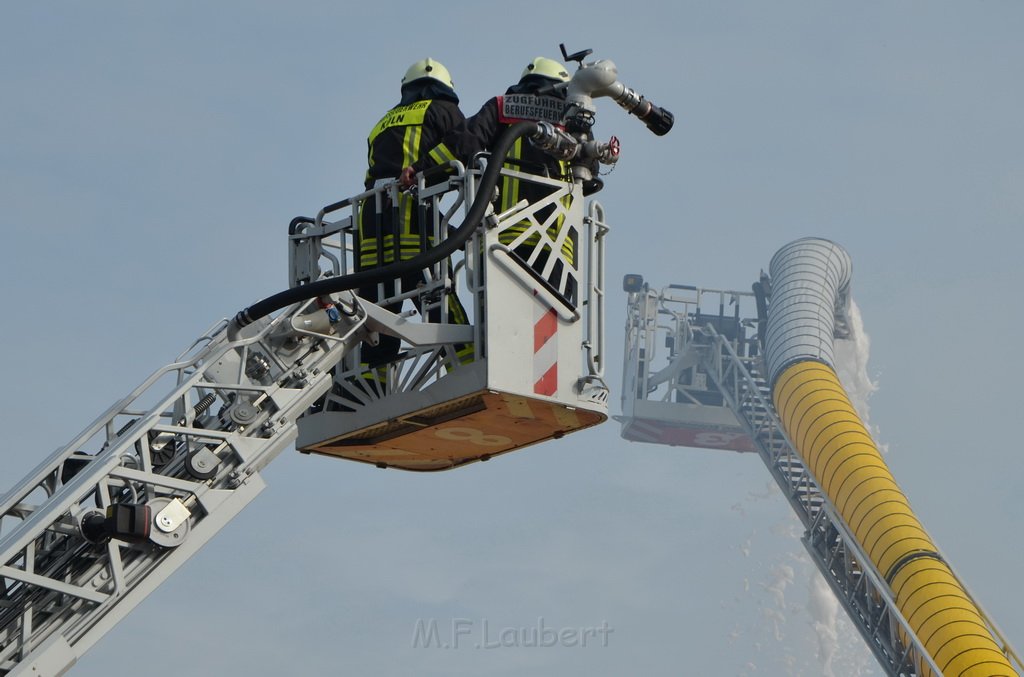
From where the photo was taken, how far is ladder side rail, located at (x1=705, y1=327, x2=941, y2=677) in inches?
1243

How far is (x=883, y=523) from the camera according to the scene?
3247 centimetres

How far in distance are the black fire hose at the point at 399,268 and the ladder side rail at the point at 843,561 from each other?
21595 mm

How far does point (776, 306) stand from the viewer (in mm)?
43375

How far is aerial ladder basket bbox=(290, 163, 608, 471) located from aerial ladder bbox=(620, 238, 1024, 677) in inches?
776

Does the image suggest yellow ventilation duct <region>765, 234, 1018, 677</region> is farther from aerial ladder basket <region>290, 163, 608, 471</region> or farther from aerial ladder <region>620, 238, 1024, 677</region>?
aerial ladder basket <region>290, 163, 608, 471</region>

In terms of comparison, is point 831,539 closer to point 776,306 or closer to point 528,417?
point 776,306

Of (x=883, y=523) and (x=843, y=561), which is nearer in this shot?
(x=883, y=523)

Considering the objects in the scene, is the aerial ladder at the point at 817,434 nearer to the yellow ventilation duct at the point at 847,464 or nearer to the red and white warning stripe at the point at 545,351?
the yellow ventilation duct at the point at 847,464

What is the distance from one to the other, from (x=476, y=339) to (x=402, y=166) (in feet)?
6.68

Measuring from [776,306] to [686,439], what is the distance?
1394cm

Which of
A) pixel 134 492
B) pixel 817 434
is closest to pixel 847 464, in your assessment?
pixel 817 434

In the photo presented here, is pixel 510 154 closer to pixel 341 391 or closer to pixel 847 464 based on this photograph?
pixel 341 391

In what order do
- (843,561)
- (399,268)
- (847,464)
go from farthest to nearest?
1. (843,561)
2. (847,464)
3. (399,268)

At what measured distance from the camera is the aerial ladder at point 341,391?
29.7 ft
